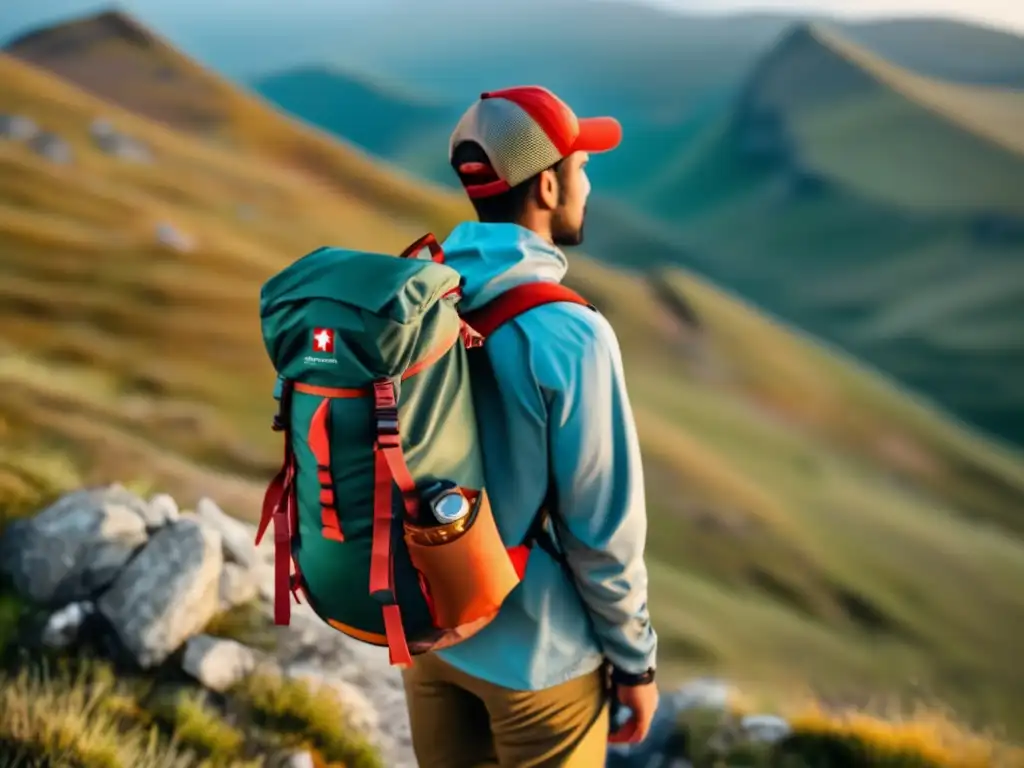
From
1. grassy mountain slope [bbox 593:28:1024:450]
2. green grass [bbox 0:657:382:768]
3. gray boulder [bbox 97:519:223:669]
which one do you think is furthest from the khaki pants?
grassy mountain slope [bbox 593:28:1024:450]

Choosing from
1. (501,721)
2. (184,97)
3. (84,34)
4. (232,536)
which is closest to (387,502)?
(501,721)

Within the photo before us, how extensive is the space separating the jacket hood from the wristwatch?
3.87 ft

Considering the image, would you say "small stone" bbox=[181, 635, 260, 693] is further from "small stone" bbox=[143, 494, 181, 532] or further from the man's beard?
the man's beard

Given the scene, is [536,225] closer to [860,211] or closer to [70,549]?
[70,549]

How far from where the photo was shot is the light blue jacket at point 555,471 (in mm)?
2262

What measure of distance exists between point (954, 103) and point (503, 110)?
65.1 metres

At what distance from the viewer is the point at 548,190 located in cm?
259

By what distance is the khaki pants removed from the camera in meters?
2.55

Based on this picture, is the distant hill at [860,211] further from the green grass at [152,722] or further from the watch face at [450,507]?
the watch face at [450,507]

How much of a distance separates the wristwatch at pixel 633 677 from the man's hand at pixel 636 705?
11mm

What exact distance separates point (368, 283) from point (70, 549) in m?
3.27

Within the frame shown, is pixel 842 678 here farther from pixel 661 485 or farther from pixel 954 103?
pixel 954 103

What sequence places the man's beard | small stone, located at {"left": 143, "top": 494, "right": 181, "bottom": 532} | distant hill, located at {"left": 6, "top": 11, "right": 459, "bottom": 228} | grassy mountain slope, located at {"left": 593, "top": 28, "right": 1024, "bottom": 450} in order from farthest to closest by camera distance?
grassy mountain slope, located at {"left": 593, "top": 28, "right": 1024, "bottom": 450} → distant hill, located at {"left": 6, "top": 11, "right": 459, "bottom": 228} → small stone, located at {"left": 143, "top": 494, "right": 181, "bottom": 532} → the man's beard

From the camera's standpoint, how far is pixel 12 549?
452 cm
